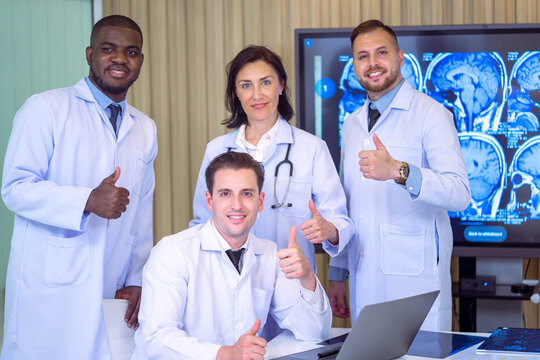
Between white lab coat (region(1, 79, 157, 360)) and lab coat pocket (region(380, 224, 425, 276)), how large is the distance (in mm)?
1047

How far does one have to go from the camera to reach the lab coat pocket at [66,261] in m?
2.22

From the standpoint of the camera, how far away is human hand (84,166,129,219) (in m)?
2.09

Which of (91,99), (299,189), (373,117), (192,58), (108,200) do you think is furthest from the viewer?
(192,58)

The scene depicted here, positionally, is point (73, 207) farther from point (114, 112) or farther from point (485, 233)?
point (485, 233)

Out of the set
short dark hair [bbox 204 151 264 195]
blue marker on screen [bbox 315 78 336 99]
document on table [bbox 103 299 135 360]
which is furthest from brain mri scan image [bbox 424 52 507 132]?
document on table [bbox 103 299 135 360]

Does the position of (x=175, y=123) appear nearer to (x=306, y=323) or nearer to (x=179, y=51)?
(x=179, y=51)

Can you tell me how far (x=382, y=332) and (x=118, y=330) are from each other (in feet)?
2.69

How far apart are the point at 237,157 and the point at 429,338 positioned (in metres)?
0.81

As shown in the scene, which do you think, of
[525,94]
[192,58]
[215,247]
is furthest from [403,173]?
[192,58]

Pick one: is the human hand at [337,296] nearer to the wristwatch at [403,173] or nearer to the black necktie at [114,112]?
the wristwatch at [403,173]

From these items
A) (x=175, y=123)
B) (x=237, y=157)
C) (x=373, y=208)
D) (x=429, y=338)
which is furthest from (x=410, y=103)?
(x=175, y=123)

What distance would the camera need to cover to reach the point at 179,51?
12.7 feet

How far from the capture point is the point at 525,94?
3.30 meters

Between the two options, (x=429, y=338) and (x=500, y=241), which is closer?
(x=429, y=338)
